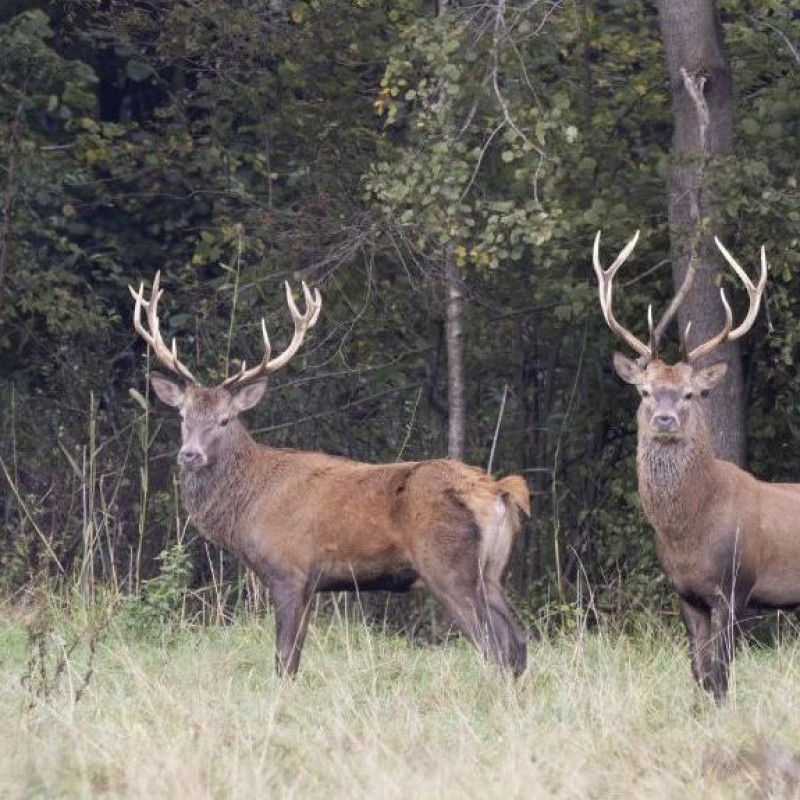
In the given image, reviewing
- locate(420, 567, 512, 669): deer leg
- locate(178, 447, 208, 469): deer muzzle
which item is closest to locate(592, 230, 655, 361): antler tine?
locate(420, 567, 512, 669): deer leg

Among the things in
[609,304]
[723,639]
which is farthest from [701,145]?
[723,639]

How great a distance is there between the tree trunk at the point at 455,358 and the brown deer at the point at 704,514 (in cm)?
256

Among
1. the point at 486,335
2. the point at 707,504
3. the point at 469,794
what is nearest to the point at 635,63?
the point at 486,335

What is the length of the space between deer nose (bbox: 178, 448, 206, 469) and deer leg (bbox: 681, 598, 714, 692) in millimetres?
2335

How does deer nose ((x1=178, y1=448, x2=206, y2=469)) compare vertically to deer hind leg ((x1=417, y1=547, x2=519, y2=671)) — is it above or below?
above

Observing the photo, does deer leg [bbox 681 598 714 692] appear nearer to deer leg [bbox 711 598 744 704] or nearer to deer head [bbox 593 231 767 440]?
deer leg [bbox 711 598 744 704]

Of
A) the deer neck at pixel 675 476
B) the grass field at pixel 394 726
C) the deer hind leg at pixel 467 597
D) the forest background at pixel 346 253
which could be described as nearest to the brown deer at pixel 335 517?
the deer hind leg at pixel 467 597

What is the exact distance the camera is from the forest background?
1055cm

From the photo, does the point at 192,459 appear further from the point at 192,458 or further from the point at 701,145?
the point at 701,145

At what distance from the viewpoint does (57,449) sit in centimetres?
1216

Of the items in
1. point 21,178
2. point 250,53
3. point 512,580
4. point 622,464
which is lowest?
point 512,580

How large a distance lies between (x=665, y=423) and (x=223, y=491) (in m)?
2.08

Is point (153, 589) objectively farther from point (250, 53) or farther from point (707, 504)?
point (250, 53)

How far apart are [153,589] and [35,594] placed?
898 mm
